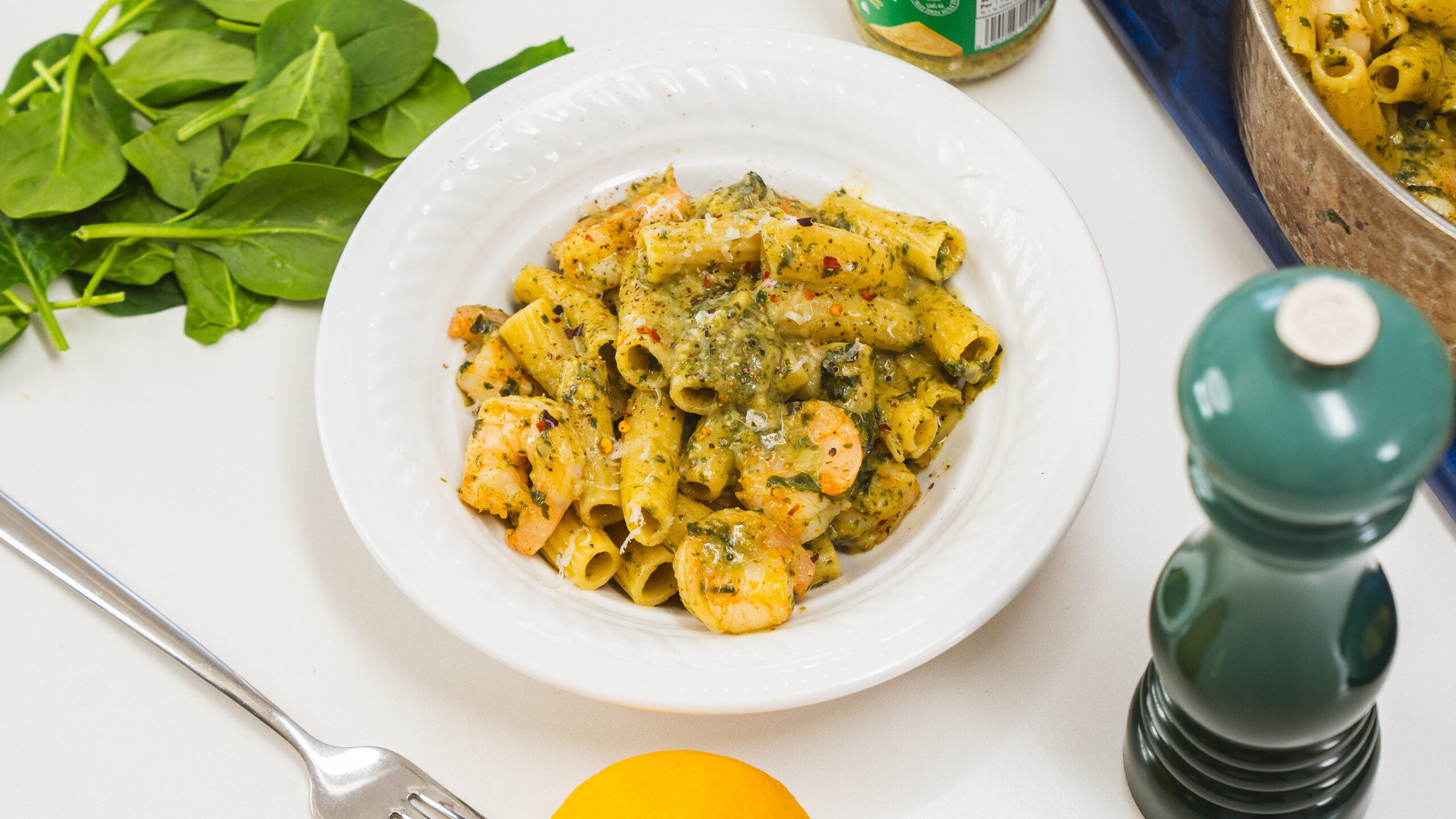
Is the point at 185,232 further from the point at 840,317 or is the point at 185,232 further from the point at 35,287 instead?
the point at 840,317

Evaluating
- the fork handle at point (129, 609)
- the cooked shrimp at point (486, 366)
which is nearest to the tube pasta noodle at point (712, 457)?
the cooked shrimp at point (486, 366)

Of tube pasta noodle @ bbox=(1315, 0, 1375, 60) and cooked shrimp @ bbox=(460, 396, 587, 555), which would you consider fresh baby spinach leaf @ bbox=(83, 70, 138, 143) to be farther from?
tube pasta noodle @ bbox=(1315, 0, 1375, 60)

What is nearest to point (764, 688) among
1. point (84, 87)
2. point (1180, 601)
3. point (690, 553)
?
point (690, 553)

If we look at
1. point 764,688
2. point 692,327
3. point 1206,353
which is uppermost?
point 1206,353

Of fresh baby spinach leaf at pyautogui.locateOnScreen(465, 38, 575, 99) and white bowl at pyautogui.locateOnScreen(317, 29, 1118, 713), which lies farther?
fresh baby spinach leaf at pyautogui.locateOnScreen(465, 38, 575, 99)

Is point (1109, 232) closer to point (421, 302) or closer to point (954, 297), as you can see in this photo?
point (954, 297)

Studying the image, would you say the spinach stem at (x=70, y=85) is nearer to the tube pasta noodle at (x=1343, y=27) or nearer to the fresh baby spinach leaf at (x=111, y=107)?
the fresh baby spinach leaf at (x=111, y=107)

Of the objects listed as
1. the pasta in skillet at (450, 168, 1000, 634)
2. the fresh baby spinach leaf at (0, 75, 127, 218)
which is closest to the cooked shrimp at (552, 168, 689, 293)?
the pasta in skillet at (450, 168, 1000, 634)
